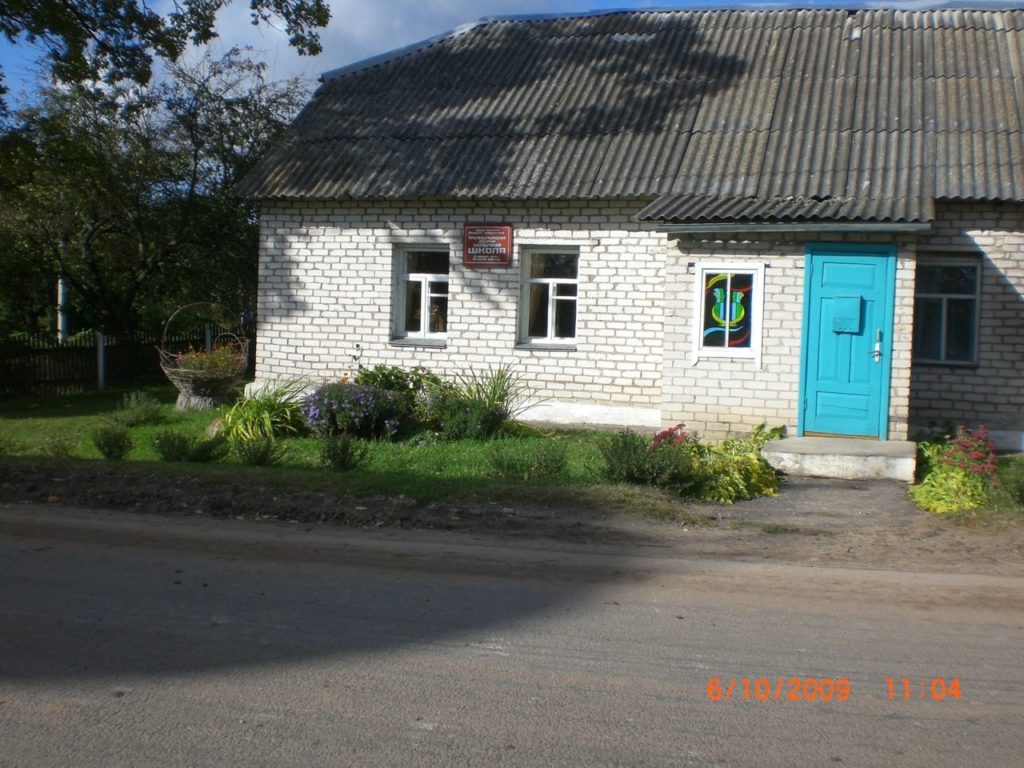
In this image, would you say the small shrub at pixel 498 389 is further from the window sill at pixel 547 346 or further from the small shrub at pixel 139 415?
the small shrub at pixel 139 415

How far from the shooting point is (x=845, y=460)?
1084 cm

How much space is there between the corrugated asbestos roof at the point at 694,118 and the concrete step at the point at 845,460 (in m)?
2.66

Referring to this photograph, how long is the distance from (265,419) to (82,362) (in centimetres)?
928

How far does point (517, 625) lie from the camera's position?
563 cm

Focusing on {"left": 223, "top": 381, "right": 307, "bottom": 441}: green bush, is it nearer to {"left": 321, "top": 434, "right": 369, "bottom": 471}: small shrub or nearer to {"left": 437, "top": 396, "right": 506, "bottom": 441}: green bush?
{"left": 437, "top": 396, "right": 506, "bottom": 441}: green bush

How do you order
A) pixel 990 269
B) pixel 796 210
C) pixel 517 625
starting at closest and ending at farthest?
pixel 517 625 → pixel 796 210 → pixel 990 269

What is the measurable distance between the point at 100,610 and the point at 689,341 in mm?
8305

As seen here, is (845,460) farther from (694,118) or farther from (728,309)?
(694,118)

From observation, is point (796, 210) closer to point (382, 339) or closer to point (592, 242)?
point (592, 242)

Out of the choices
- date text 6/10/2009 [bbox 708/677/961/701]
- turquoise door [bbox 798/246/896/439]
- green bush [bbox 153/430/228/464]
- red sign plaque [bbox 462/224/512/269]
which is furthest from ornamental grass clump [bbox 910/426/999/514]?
green bush [bbox 153/430/228/464]

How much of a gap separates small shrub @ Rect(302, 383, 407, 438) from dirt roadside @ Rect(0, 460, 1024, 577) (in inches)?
128

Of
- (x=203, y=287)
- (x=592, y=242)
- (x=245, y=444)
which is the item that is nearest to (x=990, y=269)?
(x=592, y=242)

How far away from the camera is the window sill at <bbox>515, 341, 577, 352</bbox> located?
14.2 metres
